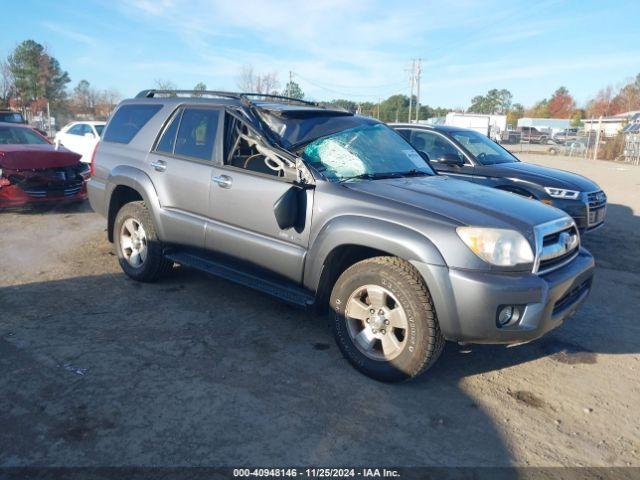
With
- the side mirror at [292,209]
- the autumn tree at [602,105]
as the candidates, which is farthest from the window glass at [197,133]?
the autumn tree at [602,105]

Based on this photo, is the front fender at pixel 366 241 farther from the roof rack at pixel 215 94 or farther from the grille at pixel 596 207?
the grille at pixel 596 207

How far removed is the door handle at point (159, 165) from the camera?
15.9ft

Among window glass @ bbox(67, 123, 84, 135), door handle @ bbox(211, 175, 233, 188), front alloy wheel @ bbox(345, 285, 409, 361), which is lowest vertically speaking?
front alloy wheel @ bbox(345, 285, 409, 361)

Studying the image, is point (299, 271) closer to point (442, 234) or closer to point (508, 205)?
point (442, 234)

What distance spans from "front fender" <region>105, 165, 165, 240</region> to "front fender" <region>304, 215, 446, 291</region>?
6.27ft

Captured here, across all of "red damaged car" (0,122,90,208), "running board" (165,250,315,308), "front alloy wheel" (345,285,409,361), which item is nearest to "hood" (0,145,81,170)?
"red damaged car" (0,122,90,208)

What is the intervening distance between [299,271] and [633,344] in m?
2.96

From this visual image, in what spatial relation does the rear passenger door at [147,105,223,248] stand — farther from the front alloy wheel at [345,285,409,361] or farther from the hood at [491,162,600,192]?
the hood at [491,162,600,192]

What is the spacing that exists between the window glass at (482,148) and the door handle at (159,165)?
Result: 4.79 metres

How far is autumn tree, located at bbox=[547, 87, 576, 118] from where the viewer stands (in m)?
100

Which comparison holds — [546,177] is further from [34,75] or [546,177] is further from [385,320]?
[34,75]

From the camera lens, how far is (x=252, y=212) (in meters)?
4.10

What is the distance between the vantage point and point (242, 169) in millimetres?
4230

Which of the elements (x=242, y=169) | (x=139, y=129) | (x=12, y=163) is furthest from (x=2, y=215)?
(x=242, y=169)
